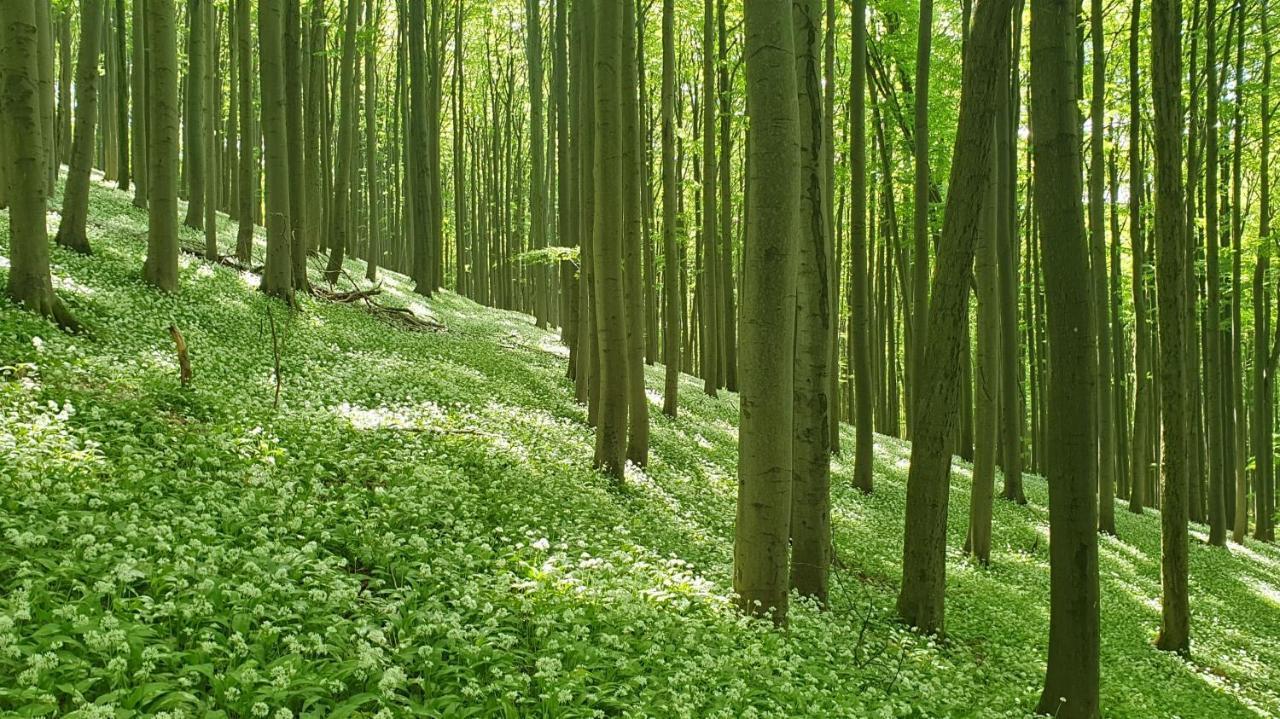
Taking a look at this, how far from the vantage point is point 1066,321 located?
6.07 m


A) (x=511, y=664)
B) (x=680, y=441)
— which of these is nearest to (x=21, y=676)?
(x=511, y=664)

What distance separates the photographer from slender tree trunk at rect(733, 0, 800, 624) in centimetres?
600

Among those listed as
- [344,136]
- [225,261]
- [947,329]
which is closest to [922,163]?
[947,329]

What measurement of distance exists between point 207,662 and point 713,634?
3234 millimetres

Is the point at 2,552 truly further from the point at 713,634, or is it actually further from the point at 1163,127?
the point at 1163,127

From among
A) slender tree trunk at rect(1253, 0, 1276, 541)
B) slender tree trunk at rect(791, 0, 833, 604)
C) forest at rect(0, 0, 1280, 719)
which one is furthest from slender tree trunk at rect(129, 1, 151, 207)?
slender tree trunk at rect(1253, 0, 1276, 541)

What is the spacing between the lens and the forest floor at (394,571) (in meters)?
3.99

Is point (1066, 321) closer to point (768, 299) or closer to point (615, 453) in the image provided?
point (768, 299)

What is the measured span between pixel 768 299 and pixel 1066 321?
227cm

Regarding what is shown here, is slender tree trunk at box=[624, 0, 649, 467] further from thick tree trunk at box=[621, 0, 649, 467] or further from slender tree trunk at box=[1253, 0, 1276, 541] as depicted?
slender tree trunk at box=[1253, 0, 1276, 541]

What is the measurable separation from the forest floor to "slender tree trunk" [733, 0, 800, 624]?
0.61 meters

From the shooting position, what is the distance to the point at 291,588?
469 cm

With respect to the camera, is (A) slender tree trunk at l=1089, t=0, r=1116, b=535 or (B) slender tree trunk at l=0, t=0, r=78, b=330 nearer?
(B) slender tree trunk at l=0, t=0, r=78, b=330

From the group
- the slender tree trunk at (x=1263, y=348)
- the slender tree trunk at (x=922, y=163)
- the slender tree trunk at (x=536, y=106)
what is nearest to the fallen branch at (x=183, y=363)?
the slender tree trunk at (x=922, y=163)
